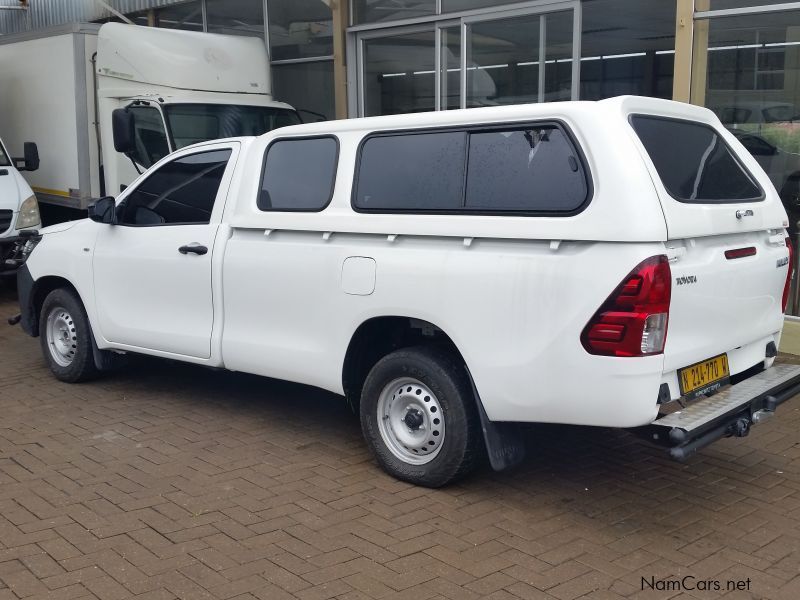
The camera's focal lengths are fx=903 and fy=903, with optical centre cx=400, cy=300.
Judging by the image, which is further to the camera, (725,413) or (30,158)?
(30,158)

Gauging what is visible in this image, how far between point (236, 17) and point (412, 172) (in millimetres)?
10340

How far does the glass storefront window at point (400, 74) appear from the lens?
11711mm

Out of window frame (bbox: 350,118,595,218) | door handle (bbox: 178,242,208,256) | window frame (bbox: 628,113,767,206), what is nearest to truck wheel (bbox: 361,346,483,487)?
window frame (bbox: 350,118,595,218)

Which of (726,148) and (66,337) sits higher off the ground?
(726,148)

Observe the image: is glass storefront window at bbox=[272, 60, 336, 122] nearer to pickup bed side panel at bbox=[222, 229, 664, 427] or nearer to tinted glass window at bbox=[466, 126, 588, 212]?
pickup bed side panel at bbox=[222, 229, 664, 427]

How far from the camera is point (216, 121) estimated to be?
1020 centimetres

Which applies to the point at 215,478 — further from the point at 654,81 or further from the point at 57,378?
the point at 654,81

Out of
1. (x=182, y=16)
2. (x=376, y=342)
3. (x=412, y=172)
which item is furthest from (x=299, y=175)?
(x=182, y=16)

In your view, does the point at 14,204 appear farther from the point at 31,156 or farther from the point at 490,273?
the point at 490,273

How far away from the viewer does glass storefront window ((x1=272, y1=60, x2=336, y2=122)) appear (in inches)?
508

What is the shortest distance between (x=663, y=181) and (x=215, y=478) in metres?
2.88

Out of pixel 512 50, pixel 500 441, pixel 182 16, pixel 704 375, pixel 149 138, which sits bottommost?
pixel 500 441

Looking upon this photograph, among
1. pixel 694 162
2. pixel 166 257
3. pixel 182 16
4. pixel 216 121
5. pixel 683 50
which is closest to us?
pixel 694 162

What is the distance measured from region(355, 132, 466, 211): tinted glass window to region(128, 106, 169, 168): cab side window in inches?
209
